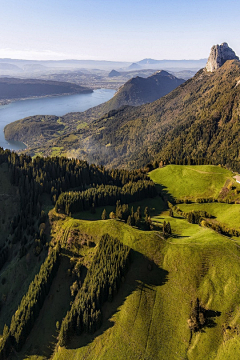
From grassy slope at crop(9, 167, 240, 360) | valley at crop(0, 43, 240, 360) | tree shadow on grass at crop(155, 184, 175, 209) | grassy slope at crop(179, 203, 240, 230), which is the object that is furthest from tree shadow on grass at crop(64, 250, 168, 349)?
tree shadow on grass at crop(155, 184, 175, 209)

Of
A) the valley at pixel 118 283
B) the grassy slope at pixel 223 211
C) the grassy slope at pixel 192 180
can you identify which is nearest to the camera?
the valley at pixel 118 283

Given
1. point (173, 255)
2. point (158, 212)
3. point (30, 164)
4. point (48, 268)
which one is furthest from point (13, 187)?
point (173, 255)

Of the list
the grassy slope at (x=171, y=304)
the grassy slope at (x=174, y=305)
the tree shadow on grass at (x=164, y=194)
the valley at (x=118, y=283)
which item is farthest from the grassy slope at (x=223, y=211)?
the grassy slope at (x=174, y=305)

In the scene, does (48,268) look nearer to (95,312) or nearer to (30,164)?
(95,312)

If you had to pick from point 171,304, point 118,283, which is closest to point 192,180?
point 118,283

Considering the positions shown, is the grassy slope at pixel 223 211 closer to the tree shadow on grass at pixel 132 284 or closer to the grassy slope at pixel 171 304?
the grassy slope at pixel 171 304

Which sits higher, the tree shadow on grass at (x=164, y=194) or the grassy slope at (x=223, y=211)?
the grassy slope at (x=223, y=211)

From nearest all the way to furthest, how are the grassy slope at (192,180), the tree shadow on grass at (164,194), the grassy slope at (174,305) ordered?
1. the grassy slope at (174,305)
2. the tree shadow on grass at (164,194)
3. the grassy slope at (192,180)

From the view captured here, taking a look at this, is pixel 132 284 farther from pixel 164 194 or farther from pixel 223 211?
pixel 164 194
